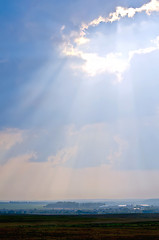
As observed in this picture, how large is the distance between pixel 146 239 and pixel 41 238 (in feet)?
74.7

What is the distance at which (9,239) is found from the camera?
59281 mm

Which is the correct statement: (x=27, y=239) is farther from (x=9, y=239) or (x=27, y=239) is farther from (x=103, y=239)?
(x=103, y=239)

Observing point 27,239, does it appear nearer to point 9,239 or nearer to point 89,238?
point 9,239

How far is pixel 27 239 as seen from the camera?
59.2 metres

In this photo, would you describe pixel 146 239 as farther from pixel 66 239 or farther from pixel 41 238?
pixel 41 238

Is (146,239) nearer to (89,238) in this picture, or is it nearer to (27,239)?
(89,238)

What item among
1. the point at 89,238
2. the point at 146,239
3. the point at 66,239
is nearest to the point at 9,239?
the point at 66,239

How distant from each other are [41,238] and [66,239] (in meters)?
5.81

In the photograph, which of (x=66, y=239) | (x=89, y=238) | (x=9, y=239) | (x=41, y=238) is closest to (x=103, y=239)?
(x=89, y=238)

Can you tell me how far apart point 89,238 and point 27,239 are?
1349 cm

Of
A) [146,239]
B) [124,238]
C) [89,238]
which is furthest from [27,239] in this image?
[146,239]

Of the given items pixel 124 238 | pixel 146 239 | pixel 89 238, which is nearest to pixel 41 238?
pixel 89 238

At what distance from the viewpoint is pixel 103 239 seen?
197 feet

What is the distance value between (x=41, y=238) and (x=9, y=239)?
22.3 feet
